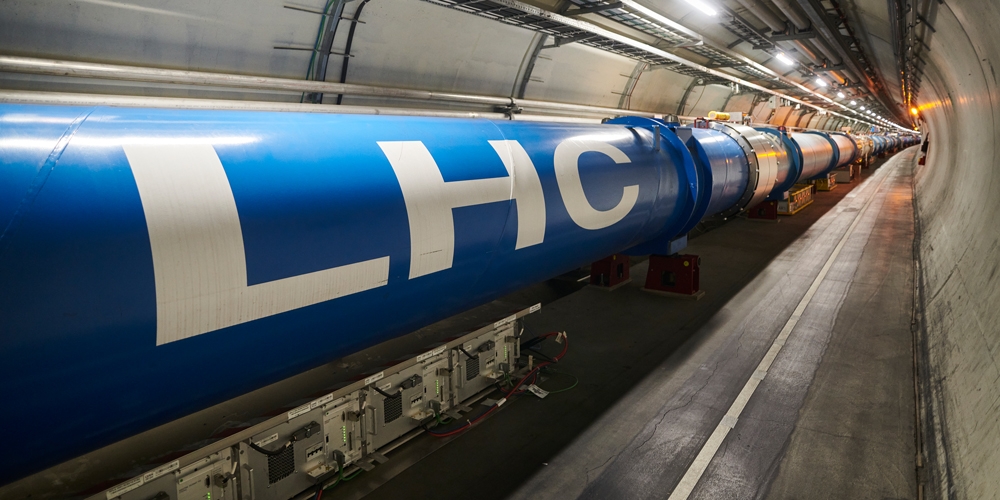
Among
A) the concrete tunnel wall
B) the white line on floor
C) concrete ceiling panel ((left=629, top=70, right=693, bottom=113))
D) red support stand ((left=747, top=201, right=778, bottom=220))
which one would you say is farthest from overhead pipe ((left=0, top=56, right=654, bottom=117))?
red support stand ((left=747, top=201, right=778, bottom=220))

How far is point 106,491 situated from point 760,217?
1576 cm

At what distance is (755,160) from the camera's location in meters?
9.30

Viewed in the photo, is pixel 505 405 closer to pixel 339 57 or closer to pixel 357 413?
pixel 357 413

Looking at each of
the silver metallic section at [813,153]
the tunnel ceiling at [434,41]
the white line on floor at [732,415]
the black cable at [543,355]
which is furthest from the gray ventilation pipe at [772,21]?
the black cable at [543,355]

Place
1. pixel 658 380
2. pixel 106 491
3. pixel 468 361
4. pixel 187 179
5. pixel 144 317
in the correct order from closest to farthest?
pixel 144 317 → pixel 187 179 → pixel 106 491 → pixel 468 361 → pixel 658 380

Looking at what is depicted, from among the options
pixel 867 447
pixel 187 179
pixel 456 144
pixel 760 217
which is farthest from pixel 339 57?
pixel 760 217

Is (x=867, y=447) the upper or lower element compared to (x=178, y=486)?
lower

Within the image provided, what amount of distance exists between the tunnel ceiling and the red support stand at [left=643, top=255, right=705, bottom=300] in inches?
136

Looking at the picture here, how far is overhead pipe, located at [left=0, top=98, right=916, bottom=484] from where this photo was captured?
2.06 metres

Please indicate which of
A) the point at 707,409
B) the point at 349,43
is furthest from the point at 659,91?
the point at 707,409

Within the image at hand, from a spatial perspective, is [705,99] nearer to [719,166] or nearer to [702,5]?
[702,5]

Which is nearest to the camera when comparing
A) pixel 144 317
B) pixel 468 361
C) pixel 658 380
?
pixel 144 317

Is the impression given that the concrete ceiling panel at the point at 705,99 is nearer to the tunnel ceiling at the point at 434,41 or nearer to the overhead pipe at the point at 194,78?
the tunnel ceiling at the point at 434,41

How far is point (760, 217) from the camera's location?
15602 mm
